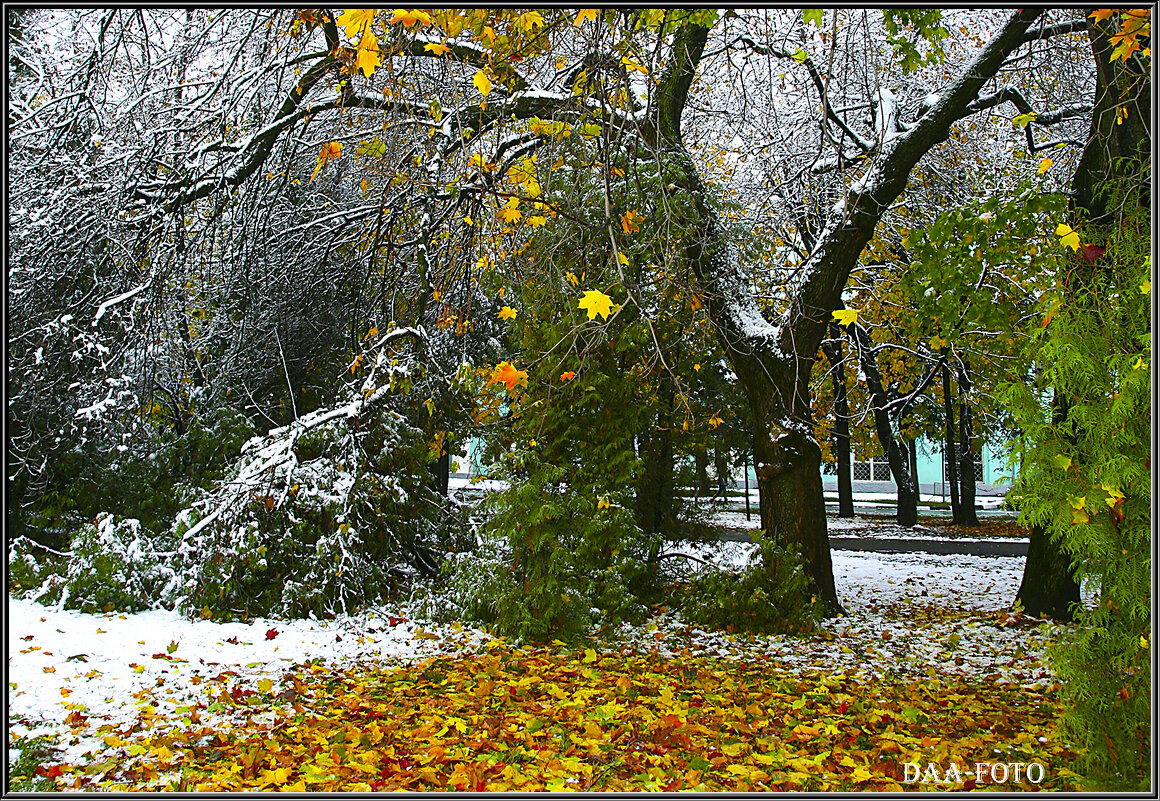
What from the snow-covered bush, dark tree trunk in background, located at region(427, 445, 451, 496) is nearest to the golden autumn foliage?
the snow-covered bush

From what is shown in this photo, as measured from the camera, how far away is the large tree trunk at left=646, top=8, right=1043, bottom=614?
6.36 meters

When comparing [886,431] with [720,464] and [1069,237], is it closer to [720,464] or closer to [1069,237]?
[720,464]

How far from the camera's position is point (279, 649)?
233 inches

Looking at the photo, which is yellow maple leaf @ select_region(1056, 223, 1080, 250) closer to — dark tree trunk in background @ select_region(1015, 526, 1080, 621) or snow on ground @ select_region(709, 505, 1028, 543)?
dark tree trunk in background @ select_region(1015, 526, 1080, 621)

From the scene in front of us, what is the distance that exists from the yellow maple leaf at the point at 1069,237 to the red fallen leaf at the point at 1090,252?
4 cm

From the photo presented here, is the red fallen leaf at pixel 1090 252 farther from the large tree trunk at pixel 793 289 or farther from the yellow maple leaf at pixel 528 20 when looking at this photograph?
the large tree trunk at pixel 793 289

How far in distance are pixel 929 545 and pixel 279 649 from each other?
11.4 meters

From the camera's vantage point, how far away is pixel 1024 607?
7.49m

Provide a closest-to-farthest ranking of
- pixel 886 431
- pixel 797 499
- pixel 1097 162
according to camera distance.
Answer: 1. pixel 1097 162
2. pixel 797 499
3. pixel 886 431

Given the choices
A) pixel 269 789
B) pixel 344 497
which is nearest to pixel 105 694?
pixel 269 789

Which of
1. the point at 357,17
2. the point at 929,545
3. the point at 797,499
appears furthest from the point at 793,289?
the point at 929,545

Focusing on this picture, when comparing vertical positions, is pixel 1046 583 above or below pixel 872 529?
above

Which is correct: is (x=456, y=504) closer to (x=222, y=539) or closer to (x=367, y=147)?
(x=222, y=539)

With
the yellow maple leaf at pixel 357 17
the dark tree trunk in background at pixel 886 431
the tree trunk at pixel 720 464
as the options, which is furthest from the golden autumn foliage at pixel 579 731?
the dark tree trunk in background at pixel 886 431
